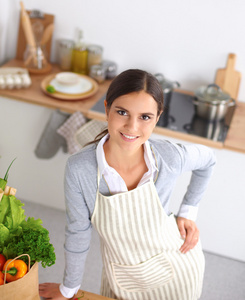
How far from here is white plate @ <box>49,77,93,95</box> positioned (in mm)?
2713

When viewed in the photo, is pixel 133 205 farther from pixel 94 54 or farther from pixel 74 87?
pixel 94 54

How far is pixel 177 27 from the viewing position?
2.75 metres

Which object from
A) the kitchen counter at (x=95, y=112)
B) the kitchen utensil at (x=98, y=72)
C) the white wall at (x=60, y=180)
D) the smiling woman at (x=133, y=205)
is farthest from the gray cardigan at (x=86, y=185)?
the kitchen utensil at (x=98, y=72)

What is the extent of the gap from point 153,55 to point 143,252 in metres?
1.56

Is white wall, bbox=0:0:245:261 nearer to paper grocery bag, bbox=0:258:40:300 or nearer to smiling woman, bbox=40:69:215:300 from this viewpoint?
smiling woman, bbox=40:69:215:300

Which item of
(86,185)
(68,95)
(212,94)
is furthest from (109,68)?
(86,185)

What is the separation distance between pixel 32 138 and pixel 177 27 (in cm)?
102

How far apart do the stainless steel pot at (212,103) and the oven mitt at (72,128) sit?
2.02ft

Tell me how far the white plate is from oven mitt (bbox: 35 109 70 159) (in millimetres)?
176

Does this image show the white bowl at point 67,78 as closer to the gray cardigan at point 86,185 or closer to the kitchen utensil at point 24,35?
the kitchen utensil at point 24,35

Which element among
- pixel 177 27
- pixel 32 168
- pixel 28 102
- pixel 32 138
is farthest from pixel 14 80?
pixel 177 27

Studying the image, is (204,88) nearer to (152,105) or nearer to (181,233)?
(181,233)

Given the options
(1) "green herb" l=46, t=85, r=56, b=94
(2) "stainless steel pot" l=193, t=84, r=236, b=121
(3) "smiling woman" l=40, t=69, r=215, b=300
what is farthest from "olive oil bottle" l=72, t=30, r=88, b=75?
(3) "smiling woman" l=40, t=69, r=215, b=300

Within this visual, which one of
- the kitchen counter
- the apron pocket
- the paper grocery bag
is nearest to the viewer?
the paper grocery bag
